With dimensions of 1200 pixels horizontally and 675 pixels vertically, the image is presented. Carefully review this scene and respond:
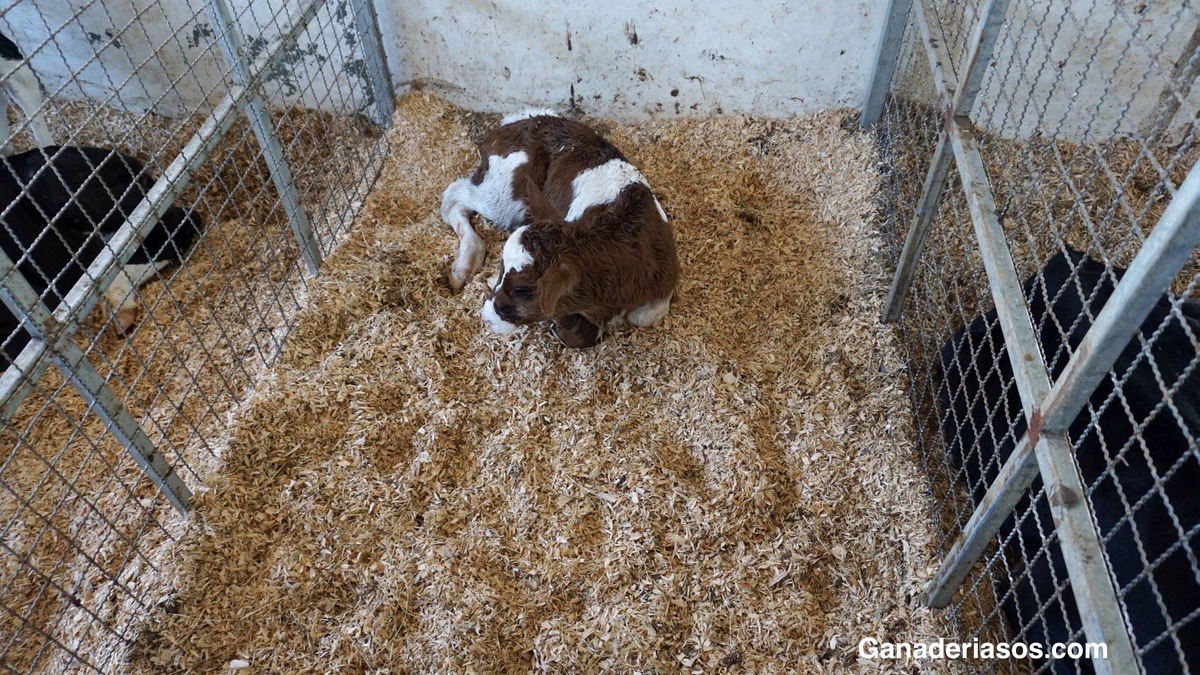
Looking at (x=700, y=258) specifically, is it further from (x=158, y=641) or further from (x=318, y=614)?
(x=158, y=641)

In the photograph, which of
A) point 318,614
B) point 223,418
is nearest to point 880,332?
point 318,614

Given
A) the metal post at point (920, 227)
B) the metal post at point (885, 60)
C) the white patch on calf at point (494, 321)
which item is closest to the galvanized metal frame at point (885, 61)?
the metal post at point (885, 60)

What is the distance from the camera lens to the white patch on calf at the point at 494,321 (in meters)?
3.41

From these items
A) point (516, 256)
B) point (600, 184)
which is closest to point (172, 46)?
point (600, 184)

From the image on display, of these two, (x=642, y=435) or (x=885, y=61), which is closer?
(x=642, y=435)

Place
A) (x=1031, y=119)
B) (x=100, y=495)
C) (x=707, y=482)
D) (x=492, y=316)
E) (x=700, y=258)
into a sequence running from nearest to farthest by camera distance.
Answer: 1. (x=100, y=495)
2. (x=707, y=482)
3. (x=492, y=316)
4. (x=700, y=258)
5. (x=1031, y=119)

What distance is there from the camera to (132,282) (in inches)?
107

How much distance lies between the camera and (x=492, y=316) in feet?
11.3

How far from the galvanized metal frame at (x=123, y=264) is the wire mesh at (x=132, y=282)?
0.03m

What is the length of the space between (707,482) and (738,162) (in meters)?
2.47

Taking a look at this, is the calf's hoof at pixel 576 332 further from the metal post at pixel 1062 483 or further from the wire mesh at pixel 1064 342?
the metal post at pixel 1062 483

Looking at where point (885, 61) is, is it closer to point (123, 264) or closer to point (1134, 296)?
point (1134, 296)

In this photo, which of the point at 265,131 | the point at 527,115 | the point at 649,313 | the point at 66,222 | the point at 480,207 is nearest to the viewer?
the point at 265,131

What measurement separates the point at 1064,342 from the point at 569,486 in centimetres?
194
